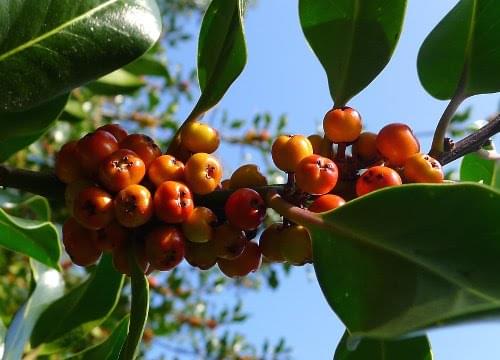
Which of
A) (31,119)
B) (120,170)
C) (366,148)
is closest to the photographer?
(120,170)

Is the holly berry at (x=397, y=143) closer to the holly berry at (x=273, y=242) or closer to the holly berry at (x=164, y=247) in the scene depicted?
the holly berry at (x=273, y=242)

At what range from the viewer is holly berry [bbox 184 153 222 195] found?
1519mm

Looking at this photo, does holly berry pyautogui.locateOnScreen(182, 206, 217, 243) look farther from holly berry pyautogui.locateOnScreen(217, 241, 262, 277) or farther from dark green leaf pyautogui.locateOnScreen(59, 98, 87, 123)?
dark green leaf pyautogui.locateOnScreen(59, 98, 87, 123)

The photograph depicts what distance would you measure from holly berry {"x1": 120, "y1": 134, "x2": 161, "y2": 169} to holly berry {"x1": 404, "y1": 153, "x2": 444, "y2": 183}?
563 mm

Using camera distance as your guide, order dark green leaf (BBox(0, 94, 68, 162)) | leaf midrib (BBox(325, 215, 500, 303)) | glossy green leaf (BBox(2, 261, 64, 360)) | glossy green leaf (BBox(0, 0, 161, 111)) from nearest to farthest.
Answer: leaf midrib (BBox(325, 215, 500, 303)) → glossy green leaf (BBox(0, 0, 161, 111)) → dark green leaf (BBox(0, 94, 68, 162)) → glossy green leaf (BBox(2, 261, 64, 360))

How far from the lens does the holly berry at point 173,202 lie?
1452mm

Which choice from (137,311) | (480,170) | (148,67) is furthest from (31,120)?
(148,67)

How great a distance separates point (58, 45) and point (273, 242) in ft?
2.05

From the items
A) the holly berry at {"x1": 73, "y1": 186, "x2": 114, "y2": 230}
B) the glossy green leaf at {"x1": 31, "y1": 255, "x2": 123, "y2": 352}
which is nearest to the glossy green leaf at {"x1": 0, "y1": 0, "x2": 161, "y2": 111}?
the holly berry at {"x1": 73, "y1": 186, "x2": 114, "y2": 230}

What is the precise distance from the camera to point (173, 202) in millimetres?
1453

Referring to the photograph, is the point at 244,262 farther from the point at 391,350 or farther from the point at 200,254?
the point at 391,350

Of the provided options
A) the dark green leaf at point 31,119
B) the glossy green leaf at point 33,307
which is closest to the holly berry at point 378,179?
the dark green leaf at point 31,119

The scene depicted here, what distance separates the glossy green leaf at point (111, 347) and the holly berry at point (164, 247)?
0.61 meters

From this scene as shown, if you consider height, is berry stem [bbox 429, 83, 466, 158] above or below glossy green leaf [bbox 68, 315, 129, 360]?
above
